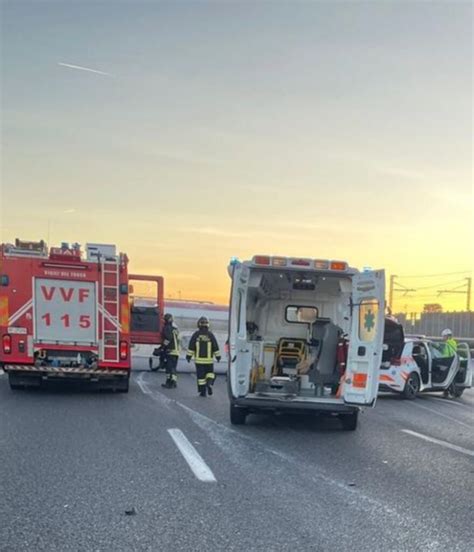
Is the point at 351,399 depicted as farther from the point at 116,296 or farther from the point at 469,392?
the point at 469,392

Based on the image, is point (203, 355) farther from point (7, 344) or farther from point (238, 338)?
point (7, 344)

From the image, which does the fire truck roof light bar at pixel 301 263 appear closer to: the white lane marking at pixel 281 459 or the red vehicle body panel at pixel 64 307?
the white lane marking at pixel 281 459

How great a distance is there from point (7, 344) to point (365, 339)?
7149mm

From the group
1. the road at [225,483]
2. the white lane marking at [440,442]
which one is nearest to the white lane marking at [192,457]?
the road at [225,483]

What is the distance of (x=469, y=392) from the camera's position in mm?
16422

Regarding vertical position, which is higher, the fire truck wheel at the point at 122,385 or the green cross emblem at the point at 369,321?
the green cross emblem at the point at 369,321

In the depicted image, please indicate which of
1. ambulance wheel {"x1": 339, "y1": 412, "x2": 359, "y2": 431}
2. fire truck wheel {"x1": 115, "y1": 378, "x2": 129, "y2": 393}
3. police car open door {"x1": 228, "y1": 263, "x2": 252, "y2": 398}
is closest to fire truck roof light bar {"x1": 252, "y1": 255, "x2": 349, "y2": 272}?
police car open door {"x1": 228, "y1": 263, "x2": 252, "y2": 398}

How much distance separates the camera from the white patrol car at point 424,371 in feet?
43.3

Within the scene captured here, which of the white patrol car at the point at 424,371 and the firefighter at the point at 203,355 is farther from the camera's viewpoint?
the white patrol car at the point at 424,371

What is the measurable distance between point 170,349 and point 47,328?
3.12 m

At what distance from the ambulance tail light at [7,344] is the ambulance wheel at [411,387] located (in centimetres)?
873

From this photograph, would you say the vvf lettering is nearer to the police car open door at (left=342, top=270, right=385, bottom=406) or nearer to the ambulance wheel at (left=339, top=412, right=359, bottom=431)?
the police car open door at (left=342, top=270, right=385, bottom=406)

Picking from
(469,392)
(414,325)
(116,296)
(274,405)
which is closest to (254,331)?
(274,405)

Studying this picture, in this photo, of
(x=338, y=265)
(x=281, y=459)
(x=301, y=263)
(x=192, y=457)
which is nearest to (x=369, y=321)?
(x=338, y=265)
